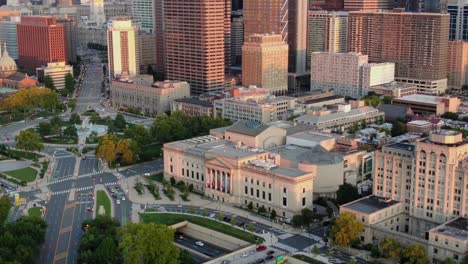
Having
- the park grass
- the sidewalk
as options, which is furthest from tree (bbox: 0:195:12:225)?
the park grass

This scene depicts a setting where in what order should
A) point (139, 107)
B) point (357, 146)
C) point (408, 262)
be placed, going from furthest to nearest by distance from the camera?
1. point (139, 107)
2. point (357, 146)
3. point (408, 262)

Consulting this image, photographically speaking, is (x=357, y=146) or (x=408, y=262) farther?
(x=357, y=146)

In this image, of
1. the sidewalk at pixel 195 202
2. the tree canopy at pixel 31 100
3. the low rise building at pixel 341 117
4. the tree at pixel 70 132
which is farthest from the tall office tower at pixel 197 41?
the sidewalk at pixel 195 202

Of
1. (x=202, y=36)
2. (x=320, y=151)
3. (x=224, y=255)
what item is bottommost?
(x=224, y=255)

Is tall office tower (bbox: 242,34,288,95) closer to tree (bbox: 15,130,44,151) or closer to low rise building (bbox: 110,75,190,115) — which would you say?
low rise building (bbox: 110,75,190,115)

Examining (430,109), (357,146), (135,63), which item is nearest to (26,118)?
(135,63)

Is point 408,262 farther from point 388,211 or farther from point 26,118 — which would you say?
point 26,118
